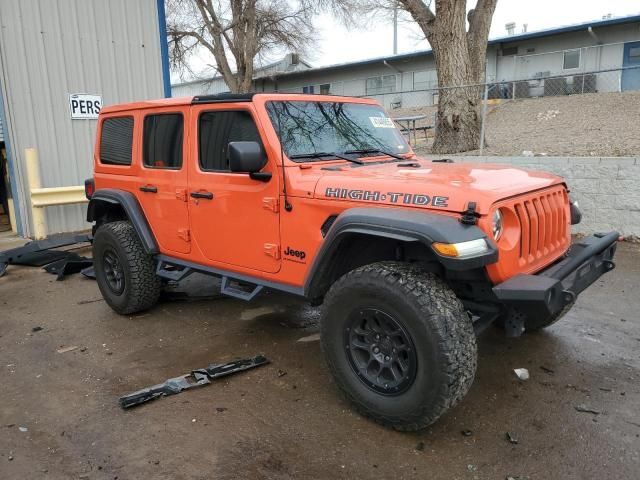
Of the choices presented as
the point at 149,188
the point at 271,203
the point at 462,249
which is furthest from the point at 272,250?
the point at 149,188

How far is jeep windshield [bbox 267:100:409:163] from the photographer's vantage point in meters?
Answer: 3.71

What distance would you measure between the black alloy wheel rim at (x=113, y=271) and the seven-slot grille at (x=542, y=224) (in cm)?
357

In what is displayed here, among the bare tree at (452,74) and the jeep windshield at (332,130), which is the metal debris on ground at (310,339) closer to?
the jeep windshield at (332,130)

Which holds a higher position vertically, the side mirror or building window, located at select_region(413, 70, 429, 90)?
building window, located at select_region(413, 70, 429, 90)

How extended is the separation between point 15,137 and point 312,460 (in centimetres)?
781

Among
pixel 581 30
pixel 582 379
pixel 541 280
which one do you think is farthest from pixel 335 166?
pixel 581 30

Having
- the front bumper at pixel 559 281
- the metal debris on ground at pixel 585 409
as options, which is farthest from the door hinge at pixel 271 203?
the metal debris on ground at pixel 585 409

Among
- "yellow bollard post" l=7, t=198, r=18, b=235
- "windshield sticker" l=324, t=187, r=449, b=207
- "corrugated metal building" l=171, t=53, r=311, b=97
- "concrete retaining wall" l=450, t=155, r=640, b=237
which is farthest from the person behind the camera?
"corrugated metal building" l=171, t=53, r=311, b=97

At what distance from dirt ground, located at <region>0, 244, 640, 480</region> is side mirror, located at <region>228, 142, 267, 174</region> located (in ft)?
4.88

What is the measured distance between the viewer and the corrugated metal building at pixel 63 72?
8.16 meters

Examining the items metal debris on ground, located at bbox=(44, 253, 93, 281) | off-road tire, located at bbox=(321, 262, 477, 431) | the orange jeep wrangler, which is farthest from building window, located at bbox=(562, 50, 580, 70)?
off-road tire, located at bbox=(321, 262, 477, 431)

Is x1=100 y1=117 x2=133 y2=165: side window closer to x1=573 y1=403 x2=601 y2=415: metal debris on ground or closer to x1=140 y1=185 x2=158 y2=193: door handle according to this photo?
x1=140 y1=185 x2=158 y2=193: door handle

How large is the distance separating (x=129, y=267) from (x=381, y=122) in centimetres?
260

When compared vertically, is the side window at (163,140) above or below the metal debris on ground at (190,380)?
above
